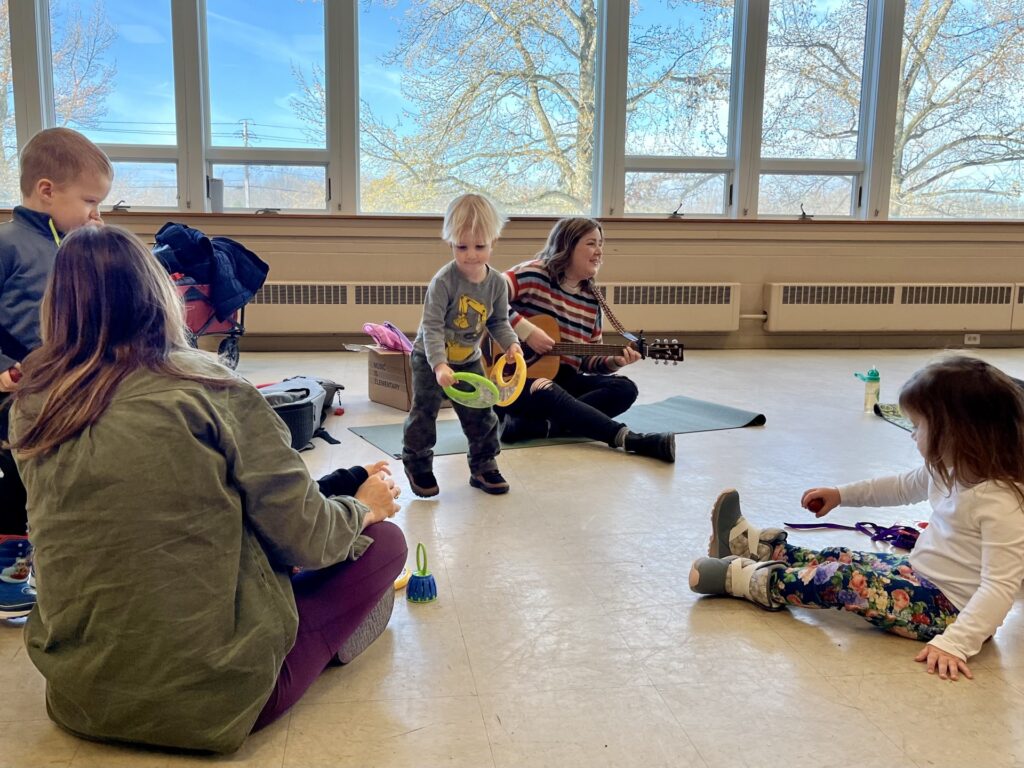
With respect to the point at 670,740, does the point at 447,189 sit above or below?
above

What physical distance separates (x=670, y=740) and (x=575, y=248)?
2317 mm

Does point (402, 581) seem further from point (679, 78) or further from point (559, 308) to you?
point (679, 78)

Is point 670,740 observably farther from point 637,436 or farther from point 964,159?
point 964,159

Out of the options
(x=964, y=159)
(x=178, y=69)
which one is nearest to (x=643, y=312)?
(x=964, y=159)

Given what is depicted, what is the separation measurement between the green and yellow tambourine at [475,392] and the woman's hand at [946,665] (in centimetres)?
131

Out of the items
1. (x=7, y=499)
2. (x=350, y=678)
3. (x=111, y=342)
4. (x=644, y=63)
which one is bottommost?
(x=350, y=678)

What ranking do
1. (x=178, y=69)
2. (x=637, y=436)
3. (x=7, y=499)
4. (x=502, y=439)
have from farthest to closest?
1. (x=178, y=69)
2. (x=502, y=439)
3. (x=637, y=436)
4. (x=7, y=499)

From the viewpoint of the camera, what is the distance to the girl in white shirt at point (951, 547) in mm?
1575

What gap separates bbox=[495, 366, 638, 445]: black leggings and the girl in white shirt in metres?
1.46

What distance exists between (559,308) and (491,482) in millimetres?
1022

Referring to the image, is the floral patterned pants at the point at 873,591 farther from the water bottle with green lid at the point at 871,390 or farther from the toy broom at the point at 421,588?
the water bottle with green lid at the point at 871,390

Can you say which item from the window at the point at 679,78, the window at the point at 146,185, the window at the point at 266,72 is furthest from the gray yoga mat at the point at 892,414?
the window at the point at 146,185

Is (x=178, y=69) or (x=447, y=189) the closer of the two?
(x=178, y=69)

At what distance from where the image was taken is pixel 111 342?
3.91ft
